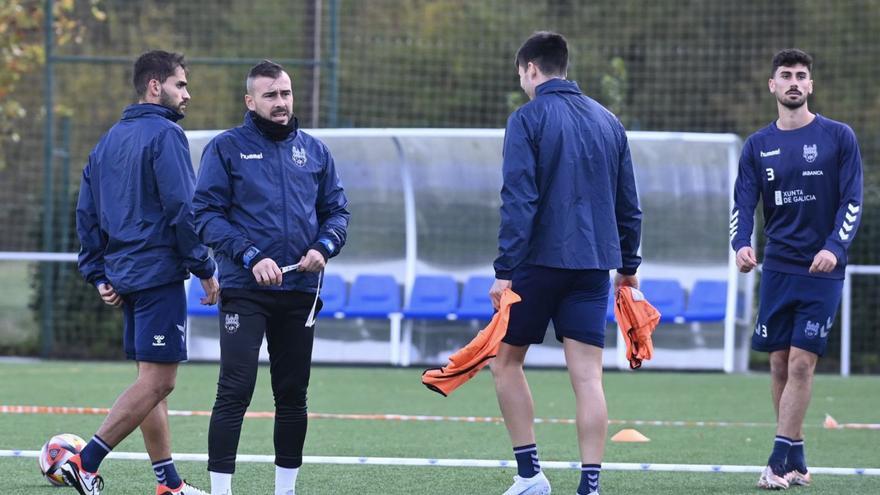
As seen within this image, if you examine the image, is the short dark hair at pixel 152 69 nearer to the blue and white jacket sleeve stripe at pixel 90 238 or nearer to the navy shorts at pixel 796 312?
the blue and white jacket sleeve stripe at pixel 90 238

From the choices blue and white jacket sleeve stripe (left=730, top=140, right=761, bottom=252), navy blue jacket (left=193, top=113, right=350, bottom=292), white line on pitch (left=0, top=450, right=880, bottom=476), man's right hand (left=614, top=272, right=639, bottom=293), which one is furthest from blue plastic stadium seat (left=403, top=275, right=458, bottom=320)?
navy blue jacket (left=193, top=113, right=350, bottom=292)

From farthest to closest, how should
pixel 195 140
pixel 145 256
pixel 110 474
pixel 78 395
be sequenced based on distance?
pixel 195 140, pixel 78 395, pixel 110 474, pixel 145 256

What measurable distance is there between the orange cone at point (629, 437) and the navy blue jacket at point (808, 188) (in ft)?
6.91

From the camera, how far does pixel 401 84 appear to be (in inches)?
682

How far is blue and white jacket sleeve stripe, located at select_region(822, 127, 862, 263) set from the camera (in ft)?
22.7

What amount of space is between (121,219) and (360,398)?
5.78m

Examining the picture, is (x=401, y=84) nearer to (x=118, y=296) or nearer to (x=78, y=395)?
(x=78, y=395)

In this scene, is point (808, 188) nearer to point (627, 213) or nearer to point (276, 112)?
point (627, 213)

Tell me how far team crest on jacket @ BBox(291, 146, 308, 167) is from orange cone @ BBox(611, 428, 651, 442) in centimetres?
359

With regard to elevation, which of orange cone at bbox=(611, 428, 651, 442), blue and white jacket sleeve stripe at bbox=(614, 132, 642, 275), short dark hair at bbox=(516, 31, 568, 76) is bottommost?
orange cone at bbox=(611, 428, 651, 442)

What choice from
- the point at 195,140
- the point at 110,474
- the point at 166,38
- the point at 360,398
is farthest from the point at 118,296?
the point at 166,38

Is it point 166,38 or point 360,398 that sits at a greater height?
point 166,38

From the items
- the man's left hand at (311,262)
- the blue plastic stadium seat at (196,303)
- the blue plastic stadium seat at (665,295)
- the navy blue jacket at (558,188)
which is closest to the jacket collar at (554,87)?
the navy blue jacket at (558,188)

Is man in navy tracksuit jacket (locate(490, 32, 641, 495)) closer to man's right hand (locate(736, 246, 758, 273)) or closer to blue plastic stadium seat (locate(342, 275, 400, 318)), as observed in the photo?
man's right hand (locate(736, 246, 758, 273))
